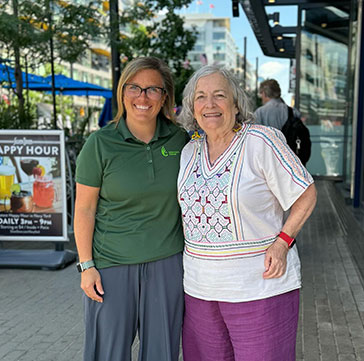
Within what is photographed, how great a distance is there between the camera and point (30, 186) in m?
5.91

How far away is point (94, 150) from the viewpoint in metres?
Result: 2.41

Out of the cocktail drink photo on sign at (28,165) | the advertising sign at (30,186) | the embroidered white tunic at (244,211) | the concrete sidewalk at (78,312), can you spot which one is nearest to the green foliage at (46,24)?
the advertising sign at (30,186)

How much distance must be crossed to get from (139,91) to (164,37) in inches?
331

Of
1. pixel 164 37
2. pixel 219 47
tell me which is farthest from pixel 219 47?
pixel 164 37

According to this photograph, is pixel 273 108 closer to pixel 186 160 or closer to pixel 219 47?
pixel 186 160

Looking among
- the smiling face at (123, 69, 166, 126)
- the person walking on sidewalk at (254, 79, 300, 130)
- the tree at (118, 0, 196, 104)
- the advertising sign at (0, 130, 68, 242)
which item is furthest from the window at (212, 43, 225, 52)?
the smiling face at (123, 69, 166, 126)

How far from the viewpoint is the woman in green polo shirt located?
240cm

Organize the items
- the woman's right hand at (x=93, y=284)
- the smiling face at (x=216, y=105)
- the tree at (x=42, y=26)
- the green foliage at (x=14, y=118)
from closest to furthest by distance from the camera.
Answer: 1. the smiling face at (x=216, y=105)
2. the woman's right hand at (x=93, y=284)
3. the green foliage at (x=14, y=118)
4. the tree at (x=42, y=26)

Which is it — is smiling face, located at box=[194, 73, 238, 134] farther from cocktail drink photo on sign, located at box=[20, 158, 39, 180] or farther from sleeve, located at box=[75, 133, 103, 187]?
cocktail drink photo on sign, located at box=[20, 158, 39, 180]

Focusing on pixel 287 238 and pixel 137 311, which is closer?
pixel 287 238

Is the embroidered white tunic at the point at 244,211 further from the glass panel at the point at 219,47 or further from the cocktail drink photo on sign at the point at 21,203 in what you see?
the glass panel at the point at 219,47

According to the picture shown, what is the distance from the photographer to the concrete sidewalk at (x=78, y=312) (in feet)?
12.2

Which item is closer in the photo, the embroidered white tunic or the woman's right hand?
the embroidered white tunic

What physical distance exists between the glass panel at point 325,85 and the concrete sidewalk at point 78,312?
20.7 feet
